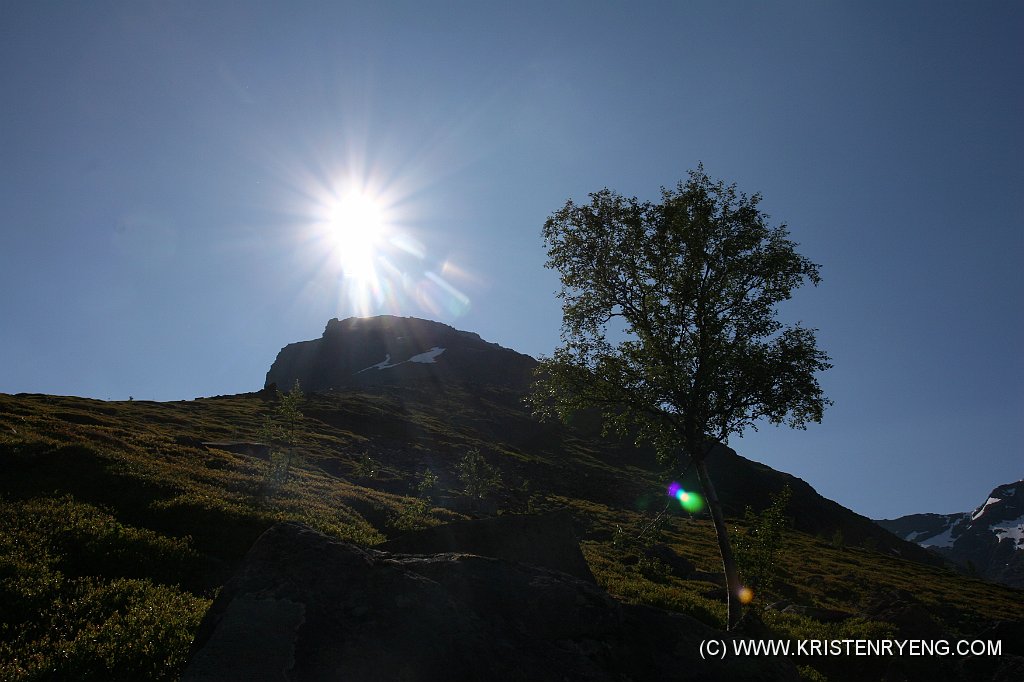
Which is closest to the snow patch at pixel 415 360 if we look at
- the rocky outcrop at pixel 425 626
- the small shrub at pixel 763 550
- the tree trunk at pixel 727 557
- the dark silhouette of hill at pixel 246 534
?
the dark silhouette of hill at pixel 246 534

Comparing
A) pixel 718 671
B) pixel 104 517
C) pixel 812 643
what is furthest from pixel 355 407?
pixel 718 671

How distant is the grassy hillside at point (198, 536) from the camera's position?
409 inches

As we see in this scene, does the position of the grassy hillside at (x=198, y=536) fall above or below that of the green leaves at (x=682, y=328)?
below

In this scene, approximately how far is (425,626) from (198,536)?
1582 centimetres

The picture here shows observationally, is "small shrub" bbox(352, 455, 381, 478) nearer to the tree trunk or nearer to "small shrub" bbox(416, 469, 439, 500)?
"small shrub" bbox(416, 469, 439, 500)

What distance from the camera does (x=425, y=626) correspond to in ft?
23.1

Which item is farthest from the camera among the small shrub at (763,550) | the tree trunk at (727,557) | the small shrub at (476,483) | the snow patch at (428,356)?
the snow patch at (428,356)

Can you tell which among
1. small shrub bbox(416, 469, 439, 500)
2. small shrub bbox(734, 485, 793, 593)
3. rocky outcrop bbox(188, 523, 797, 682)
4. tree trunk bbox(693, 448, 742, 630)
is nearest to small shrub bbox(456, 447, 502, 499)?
small shrub bbox(416, 469, 439, 500)

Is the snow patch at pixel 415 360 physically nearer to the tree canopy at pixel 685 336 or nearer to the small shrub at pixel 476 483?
the small shrub at pixel 476 483

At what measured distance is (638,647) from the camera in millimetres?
8016

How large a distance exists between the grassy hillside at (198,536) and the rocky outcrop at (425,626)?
11.7ft

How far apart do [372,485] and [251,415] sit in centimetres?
4306

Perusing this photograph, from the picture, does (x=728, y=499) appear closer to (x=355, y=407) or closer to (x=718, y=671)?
(x=355, y=407)

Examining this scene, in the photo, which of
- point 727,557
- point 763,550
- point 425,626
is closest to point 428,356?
point 763,550
